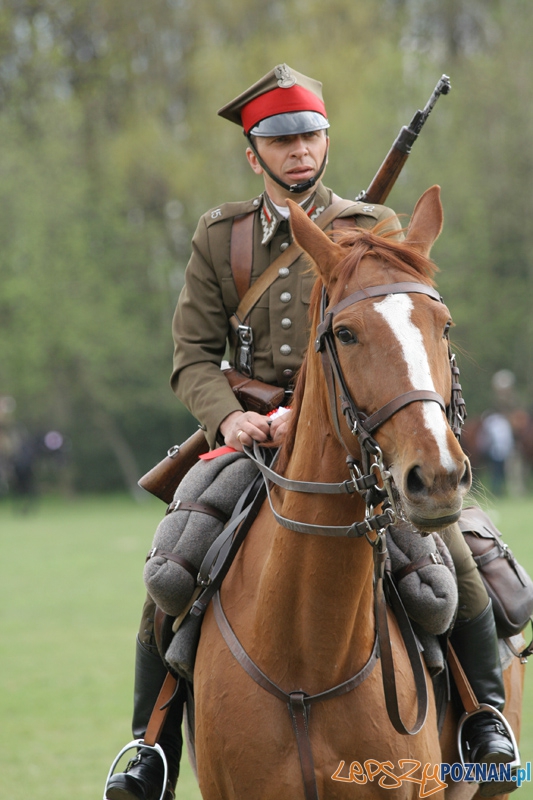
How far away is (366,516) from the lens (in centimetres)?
353

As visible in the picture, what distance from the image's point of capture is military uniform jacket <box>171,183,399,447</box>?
15.1 ft

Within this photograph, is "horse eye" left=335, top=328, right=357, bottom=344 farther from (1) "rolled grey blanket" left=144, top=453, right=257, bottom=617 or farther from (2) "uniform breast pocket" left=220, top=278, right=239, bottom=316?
(2) "uniform breast pocket" left=220, top=278, right=239, bottom=316

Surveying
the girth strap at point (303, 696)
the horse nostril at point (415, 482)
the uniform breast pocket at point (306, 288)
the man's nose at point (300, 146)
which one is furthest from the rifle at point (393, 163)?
the horse nostril at point (415, 482)

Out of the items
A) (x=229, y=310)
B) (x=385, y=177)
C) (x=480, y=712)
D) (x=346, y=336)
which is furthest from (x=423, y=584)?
(x=385, y=177)

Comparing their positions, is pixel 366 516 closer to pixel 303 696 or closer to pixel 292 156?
pixel 303 696

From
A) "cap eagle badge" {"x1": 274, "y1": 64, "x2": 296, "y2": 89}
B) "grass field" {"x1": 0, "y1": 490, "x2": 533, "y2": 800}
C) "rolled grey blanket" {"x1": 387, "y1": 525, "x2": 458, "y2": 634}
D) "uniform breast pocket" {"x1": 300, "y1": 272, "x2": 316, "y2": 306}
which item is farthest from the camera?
"grass field" {"x1": 0, "y1": 490, "x2": 533, "y2": 800}

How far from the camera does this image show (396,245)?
3.61 m

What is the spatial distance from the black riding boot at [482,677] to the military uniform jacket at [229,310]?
1481mm

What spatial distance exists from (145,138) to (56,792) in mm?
32310

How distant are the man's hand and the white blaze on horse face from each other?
1.11 meters

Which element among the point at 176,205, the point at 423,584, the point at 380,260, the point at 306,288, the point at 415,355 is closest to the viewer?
the point at 415,355

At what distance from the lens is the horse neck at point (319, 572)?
3.72 meters

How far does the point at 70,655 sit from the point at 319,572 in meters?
8.65

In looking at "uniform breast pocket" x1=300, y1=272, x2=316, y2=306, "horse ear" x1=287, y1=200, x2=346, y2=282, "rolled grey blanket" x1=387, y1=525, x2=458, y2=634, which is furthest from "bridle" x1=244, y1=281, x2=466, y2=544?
"uniform breast pocket" x1=300, y1=272, x2=316, y2=306
